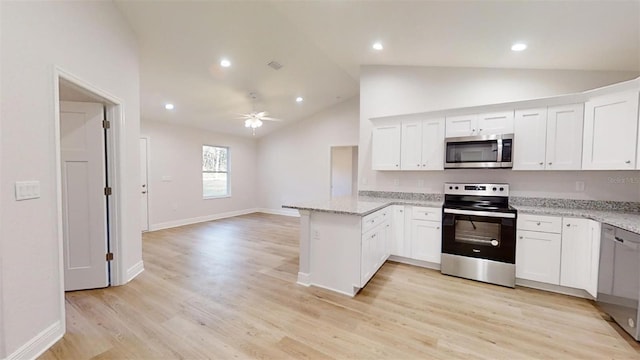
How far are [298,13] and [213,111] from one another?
3.38m

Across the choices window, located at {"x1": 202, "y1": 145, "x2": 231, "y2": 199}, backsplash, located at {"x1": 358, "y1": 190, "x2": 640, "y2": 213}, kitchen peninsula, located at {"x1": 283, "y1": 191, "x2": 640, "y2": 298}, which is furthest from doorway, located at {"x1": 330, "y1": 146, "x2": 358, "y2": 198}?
kitchen peninsula, located at {"x1": 283, "y1": 191, "x2": 640, "y2": 298}

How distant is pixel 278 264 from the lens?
12.1 ft

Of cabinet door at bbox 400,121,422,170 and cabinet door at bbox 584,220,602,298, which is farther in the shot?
cabinet door at bbox 400,121,422,170

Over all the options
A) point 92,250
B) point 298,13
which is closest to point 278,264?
point 92,250

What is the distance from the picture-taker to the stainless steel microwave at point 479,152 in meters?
3.21

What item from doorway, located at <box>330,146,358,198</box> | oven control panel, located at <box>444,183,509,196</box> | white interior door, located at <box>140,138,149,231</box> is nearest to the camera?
oven control panel, located at <box>444,183,509,196</box>

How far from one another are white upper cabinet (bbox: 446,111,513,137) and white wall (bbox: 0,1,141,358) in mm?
4099

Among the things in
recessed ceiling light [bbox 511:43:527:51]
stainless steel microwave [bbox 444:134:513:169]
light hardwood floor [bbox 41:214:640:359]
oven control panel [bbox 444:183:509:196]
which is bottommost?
light hardwood floor [bbox 41:214:640:359]

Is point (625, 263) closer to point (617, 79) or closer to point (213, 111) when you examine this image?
point (617, 79)

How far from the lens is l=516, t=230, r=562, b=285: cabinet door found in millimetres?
2857

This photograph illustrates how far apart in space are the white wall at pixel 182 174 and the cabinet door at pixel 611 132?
7.01 m

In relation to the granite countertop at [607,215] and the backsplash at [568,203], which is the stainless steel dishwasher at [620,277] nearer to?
the granite countertop at [607,215]

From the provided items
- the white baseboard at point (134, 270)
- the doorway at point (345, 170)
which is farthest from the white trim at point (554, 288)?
the doorway at point (345, 170)

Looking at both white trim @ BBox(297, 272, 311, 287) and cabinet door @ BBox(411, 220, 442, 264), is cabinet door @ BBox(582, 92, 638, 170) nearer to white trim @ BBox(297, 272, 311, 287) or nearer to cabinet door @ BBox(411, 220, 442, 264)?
cabinet door @ BBox(411, 220, 442, 264)
